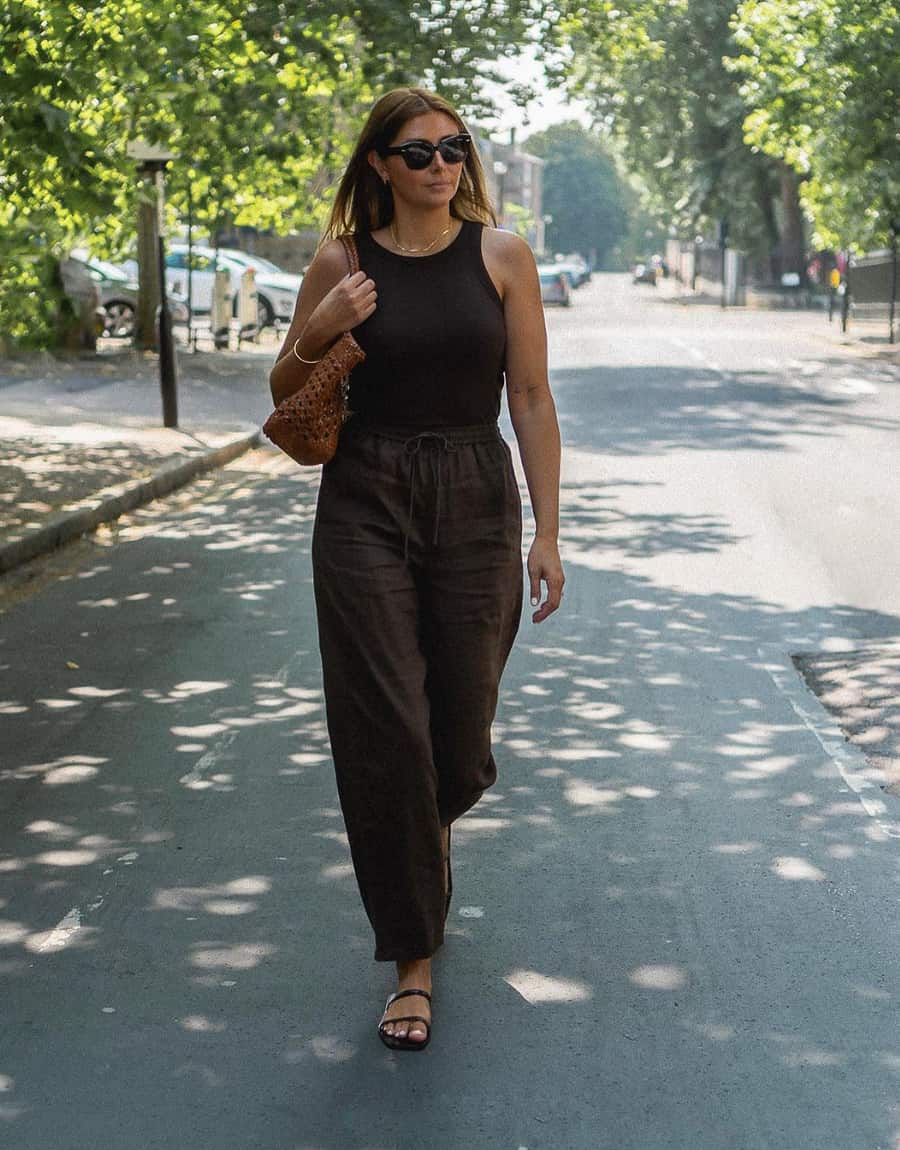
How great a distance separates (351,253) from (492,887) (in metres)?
1.83

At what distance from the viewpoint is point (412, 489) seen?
13.9ft

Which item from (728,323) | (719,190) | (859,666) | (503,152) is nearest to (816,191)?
(728,323)

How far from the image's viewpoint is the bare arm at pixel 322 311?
4145mm

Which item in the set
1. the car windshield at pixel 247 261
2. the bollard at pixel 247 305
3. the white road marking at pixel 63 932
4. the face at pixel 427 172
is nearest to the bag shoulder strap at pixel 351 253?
the face at pixel 427 172

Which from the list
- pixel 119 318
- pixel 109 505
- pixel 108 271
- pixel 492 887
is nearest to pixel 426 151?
pixel 492 887

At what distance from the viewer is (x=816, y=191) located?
120 feet

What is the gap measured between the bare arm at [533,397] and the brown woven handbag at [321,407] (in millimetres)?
339

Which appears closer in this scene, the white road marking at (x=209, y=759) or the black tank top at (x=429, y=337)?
the black tank top at (x=429, y=337)

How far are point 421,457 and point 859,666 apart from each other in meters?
4.15

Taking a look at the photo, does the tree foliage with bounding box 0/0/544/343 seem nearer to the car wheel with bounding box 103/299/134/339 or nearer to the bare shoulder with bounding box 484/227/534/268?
the car wheel with bounding box 103/299/134/339

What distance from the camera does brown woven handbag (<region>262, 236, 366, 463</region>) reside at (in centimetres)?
417

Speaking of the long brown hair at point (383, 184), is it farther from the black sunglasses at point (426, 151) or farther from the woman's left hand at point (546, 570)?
the woman's left hand at point (546, 570)

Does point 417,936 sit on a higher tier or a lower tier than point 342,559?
lower

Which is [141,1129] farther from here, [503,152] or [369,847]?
[503,152]
